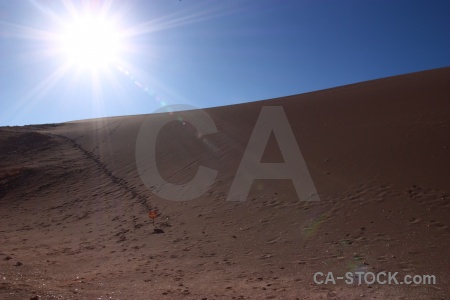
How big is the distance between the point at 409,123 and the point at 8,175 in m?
Result: 18.1

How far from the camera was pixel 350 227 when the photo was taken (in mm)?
7434

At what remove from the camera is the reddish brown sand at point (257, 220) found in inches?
216

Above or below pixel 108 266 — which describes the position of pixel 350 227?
above

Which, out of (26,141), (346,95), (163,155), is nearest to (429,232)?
(163,155)

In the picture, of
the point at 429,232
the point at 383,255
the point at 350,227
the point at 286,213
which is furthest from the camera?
the point at 286,213

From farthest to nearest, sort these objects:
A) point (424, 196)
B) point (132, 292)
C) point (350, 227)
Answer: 1. point (424, 196)
2. point (350, 227)
3. point (132, 292)

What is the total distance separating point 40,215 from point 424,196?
12.2m

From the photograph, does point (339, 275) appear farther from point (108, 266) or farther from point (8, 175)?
point (8, 175)

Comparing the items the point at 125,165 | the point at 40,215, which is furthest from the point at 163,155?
the point at 40,215

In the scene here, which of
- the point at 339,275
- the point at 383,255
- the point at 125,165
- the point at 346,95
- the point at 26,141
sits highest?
the point at 346,95

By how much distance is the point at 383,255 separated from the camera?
19.9ft

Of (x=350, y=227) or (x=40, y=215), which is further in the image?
(x=40, y=215)

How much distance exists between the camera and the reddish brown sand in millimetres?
5492

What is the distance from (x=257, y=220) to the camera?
8852 mm
